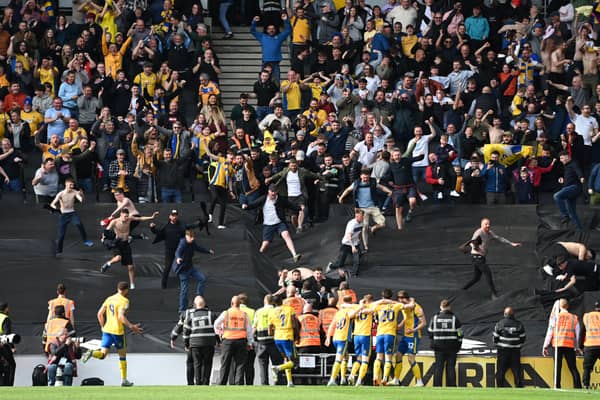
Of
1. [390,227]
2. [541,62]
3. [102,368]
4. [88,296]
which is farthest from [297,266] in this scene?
[541,62]

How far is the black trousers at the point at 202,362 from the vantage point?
2528 cm

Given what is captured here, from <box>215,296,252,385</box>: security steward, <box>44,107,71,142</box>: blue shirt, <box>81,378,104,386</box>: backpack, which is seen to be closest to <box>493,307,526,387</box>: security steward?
<box>215,296,252,385</box>: security steward

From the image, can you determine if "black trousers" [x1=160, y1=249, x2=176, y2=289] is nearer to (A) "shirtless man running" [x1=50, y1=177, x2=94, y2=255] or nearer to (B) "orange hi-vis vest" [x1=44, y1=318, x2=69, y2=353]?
(A) "shirtless man running" [x1=50, y1=177, x2=94, y2=255]

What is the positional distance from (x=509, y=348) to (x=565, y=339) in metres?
0.95

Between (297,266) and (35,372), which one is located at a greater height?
(297,266)

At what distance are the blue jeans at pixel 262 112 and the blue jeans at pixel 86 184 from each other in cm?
A: 422

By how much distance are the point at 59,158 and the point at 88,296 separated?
4208mm

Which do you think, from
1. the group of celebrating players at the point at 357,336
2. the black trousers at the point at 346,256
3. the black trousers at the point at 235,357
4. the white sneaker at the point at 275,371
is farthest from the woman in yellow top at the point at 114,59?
the white sneaker at the point at 275,371

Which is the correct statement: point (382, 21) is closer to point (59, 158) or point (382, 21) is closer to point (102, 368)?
point (59, 158)

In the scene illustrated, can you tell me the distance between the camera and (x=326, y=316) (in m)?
26.4

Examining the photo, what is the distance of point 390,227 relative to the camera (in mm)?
33000

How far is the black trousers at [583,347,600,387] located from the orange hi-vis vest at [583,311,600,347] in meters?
0.09

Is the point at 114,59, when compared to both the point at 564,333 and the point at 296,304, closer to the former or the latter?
the point at 296,304

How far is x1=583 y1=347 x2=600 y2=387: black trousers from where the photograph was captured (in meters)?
26.1
